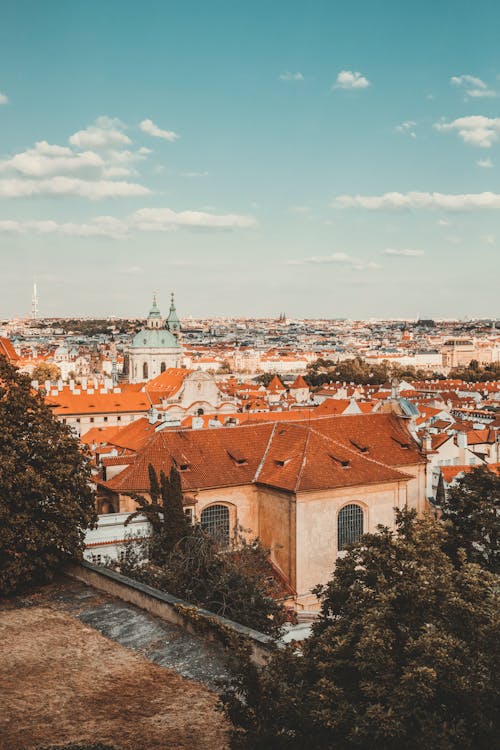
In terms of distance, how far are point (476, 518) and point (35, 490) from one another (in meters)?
14.8

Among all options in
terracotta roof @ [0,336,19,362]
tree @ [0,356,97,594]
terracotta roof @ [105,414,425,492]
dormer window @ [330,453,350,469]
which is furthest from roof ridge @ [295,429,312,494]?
terracotta roof @ [0,336,19,362]

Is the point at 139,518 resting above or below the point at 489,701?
below

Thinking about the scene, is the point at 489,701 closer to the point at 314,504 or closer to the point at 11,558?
the point at 11,558

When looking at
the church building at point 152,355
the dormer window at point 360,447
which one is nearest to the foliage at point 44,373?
the church building at point 152,355

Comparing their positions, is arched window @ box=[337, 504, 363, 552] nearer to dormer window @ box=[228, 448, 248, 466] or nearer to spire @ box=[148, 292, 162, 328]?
dormer window @ box=[228, 448, 248, 466]

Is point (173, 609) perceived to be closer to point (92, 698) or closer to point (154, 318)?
point (92, 698)

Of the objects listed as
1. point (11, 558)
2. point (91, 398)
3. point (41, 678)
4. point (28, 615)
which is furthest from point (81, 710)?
point (91, 398)

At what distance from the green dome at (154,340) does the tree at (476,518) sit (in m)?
98.8

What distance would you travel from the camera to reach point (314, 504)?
31203 mm

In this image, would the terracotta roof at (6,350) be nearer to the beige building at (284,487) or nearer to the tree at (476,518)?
the beige building at (284,487)

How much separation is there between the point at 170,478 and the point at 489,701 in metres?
19.1

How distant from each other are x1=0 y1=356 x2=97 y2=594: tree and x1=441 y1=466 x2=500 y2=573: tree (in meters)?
11.8

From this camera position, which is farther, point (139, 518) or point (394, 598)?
point (139, 518)

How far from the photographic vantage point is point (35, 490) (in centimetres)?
2050
